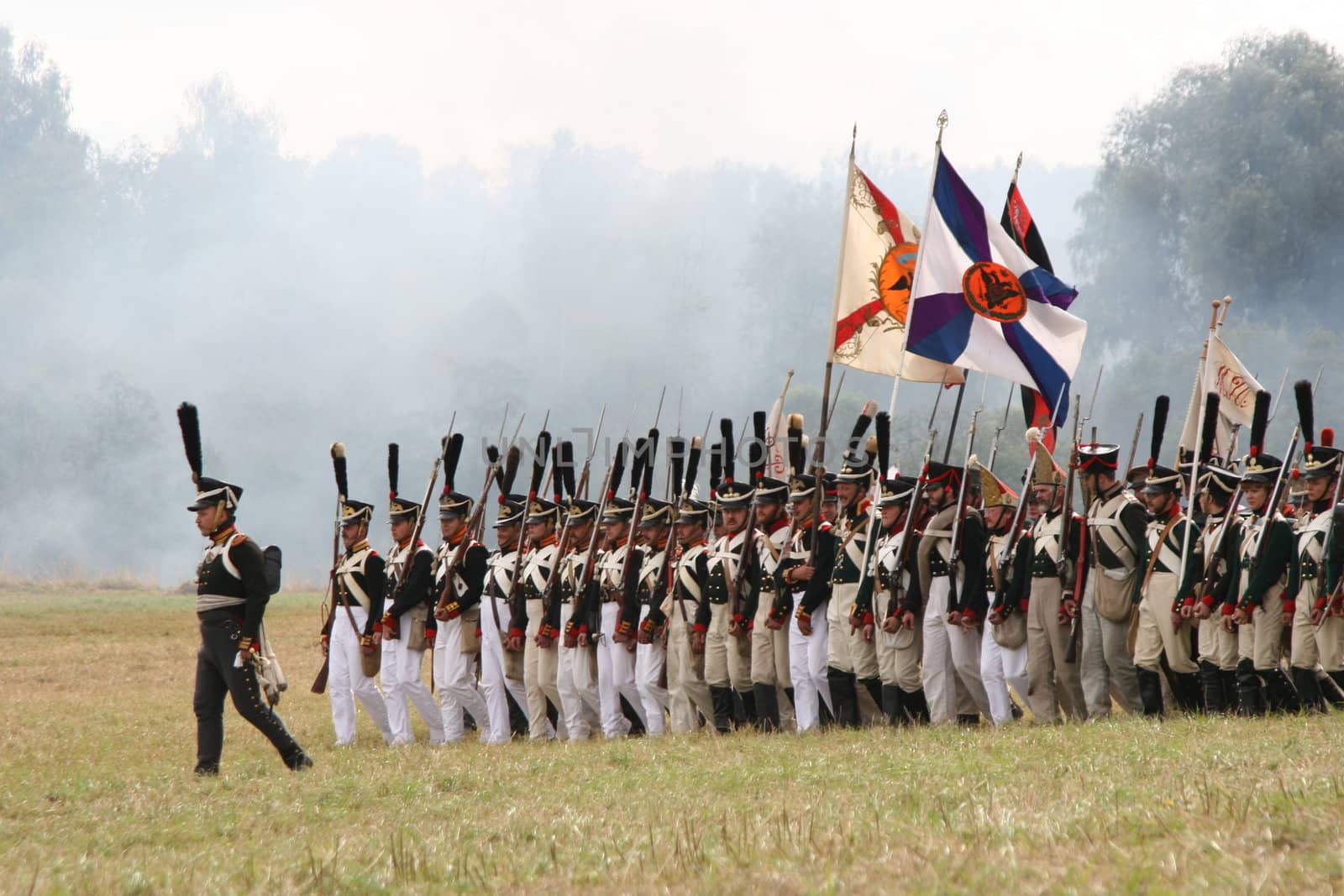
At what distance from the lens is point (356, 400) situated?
60.2 metres

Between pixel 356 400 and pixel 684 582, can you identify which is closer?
pixel 684 582

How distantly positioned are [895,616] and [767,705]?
1.28 meters

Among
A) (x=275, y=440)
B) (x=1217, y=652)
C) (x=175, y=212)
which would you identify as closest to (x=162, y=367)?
(x=275, y=440)

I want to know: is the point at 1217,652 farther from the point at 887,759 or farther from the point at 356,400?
the point at 356,400

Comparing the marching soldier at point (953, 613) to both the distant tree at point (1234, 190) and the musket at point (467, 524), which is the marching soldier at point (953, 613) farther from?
the distant tree at point (1234, 190)

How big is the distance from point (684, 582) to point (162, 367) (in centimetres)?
5244

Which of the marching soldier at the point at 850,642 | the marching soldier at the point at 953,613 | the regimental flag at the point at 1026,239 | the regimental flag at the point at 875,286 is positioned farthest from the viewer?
the regimental flag at the point at 1026,239

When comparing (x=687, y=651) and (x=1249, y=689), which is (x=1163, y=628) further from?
(x=687, y=651)

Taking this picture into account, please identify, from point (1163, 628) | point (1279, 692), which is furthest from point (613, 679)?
point (1279, 692)

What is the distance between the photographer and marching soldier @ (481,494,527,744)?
13172 millimetres

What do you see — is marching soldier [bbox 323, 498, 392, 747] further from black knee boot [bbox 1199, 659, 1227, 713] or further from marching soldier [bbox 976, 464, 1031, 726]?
black knee boot [bbox 1199, 659, 1227, 713]

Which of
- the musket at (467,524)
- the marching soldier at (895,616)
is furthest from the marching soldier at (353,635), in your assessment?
the marching soldier at (895,616)

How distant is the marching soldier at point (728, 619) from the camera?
460 inches

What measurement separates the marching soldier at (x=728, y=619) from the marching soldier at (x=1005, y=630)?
1.85 meters
